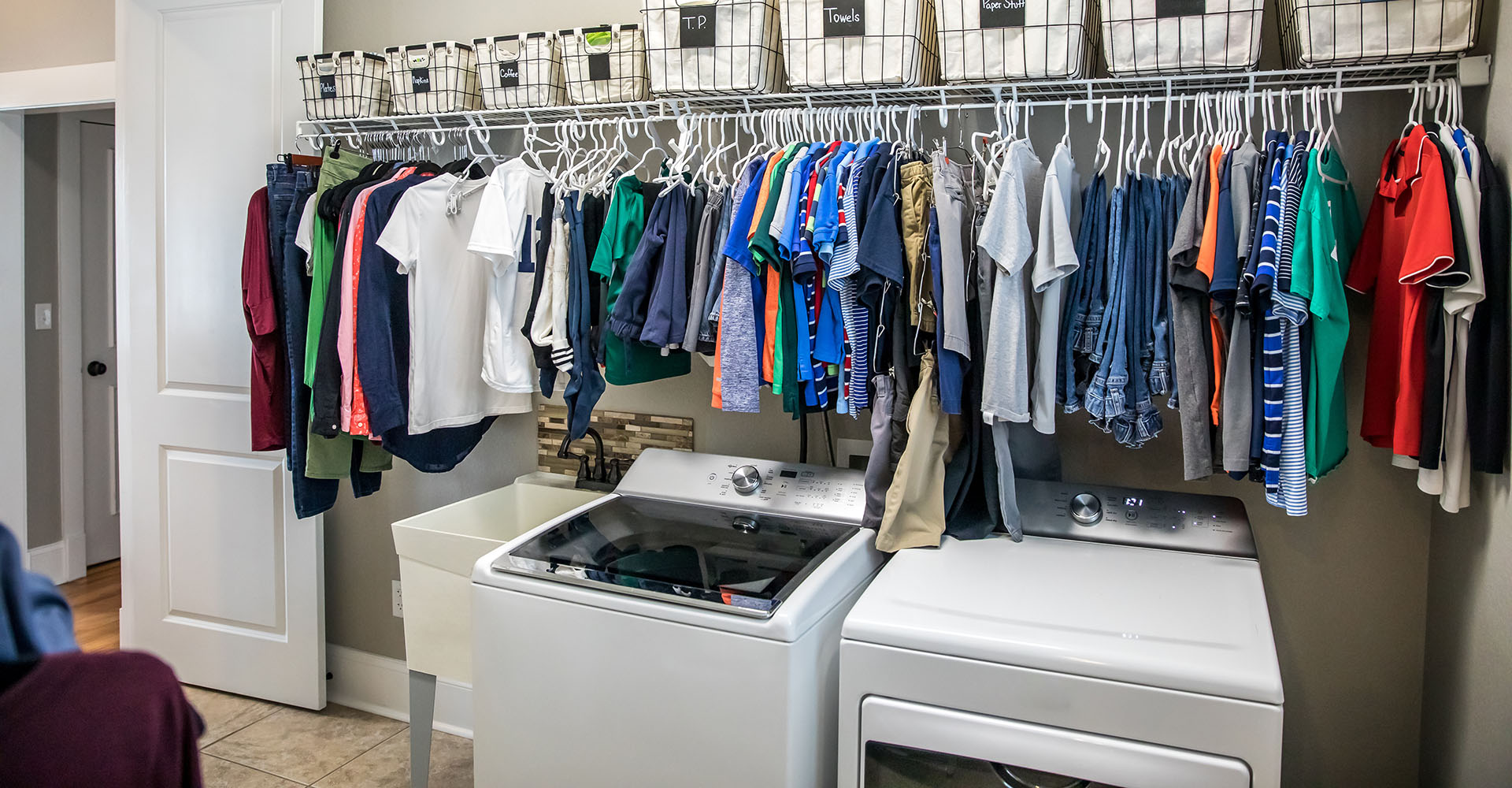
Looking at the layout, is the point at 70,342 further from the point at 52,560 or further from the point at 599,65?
the point at 599,65

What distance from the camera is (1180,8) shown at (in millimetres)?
1872

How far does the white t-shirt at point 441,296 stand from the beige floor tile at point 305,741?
3.74ft

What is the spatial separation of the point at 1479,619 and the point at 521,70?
2431mm

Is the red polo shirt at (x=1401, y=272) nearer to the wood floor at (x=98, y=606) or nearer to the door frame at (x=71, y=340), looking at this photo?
the wood floor at (x=98, y=606)

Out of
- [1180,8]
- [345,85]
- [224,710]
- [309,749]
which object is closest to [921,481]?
[1180,8]

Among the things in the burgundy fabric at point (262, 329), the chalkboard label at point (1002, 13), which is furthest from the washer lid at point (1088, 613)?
the burgundy fabric at point (262, 329)

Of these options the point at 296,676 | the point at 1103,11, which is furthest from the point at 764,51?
the point at 296,676

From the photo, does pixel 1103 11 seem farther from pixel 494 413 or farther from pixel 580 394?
pixel 494 413

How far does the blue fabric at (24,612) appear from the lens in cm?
59

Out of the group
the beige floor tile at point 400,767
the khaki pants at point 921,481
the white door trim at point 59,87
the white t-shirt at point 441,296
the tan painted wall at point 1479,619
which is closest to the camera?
the tan painted wall at point 1479,619

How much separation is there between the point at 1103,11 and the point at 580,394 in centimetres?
140

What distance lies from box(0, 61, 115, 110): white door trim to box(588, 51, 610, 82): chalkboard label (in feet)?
6.98

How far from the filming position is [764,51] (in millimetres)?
2232

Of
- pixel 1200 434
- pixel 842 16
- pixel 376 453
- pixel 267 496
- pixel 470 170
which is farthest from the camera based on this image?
pixel 267 496
